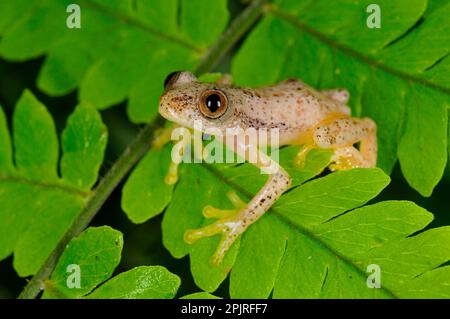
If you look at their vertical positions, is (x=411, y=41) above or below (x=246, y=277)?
above

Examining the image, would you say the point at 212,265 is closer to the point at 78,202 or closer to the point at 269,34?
the point at 78,202

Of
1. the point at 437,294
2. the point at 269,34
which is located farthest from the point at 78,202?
the point at 437,294

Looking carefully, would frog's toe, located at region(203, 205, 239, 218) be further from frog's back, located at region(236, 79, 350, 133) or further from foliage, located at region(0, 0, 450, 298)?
frog's back, located at region(236, 79, 350, 133)

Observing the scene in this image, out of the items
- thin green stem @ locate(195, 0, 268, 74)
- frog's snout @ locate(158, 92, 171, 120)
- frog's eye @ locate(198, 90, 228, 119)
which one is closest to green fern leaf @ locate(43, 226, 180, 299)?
frog's snout @ locate(158, 92, 171, 120)

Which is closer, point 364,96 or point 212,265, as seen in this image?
point 212,265

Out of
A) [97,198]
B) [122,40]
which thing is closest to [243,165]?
[97,198]

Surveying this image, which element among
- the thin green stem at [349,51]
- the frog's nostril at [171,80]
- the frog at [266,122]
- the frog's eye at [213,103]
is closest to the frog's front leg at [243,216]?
the frog at [266,122]

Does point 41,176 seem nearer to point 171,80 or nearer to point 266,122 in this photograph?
point 171,80

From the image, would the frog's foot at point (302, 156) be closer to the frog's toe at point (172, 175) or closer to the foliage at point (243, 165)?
the foliage at point (243, 165)
